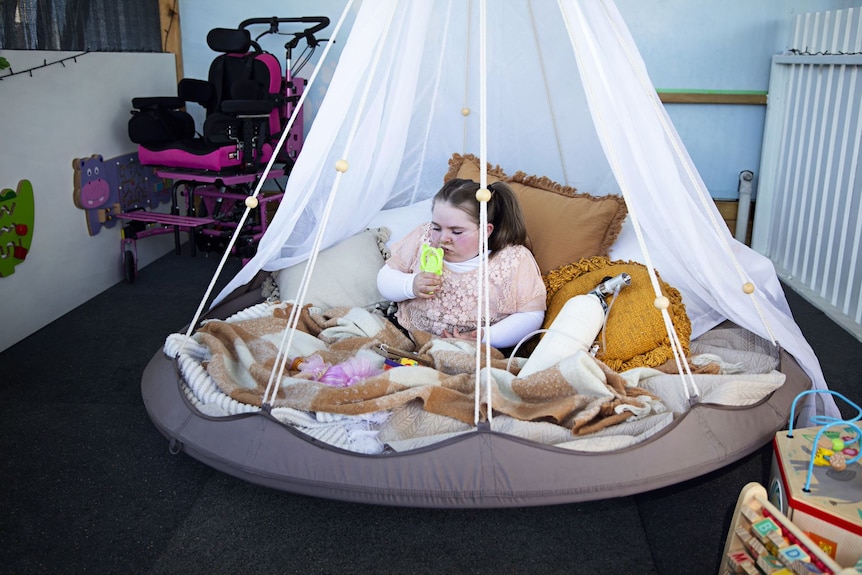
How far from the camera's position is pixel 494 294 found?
7.56 ft

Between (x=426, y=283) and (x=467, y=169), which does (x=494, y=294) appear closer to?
(x=426, y=283)

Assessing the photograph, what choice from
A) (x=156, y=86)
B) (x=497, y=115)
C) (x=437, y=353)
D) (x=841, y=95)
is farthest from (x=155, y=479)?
(x=841, y=95)

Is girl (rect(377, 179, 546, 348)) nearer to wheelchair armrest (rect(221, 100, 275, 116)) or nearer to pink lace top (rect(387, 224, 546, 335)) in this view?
pink lace top (rect(387, 224, 546, 335))

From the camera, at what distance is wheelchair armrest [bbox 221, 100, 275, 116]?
334 centimetres

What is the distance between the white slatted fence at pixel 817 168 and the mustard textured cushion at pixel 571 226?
1120 mm

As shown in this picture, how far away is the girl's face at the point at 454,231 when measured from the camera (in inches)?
88.7

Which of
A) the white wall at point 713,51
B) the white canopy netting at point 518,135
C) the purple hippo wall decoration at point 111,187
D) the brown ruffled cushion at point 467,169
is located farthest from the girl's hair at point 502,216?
the white wall at point 713,51

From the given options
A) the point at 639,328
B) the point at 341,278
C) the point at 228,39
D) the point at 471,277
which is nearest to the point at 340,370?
the point at 471,277

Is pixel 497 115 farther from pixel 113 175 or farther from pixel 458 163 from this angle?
pixel 113 175

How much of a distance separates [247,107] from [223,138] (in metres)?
0.17

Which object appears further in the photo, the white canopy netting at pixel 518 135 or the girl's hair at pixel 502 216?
the girl's hair at pixel 502 216

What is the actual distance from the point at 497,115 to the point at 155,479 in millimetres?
1810

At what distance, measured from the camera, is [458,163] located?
115 inches

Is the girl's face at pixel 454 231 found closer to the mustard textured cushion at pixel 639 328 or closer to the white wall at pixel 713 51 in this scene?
the mustard textured cushion at pixel 639 328
